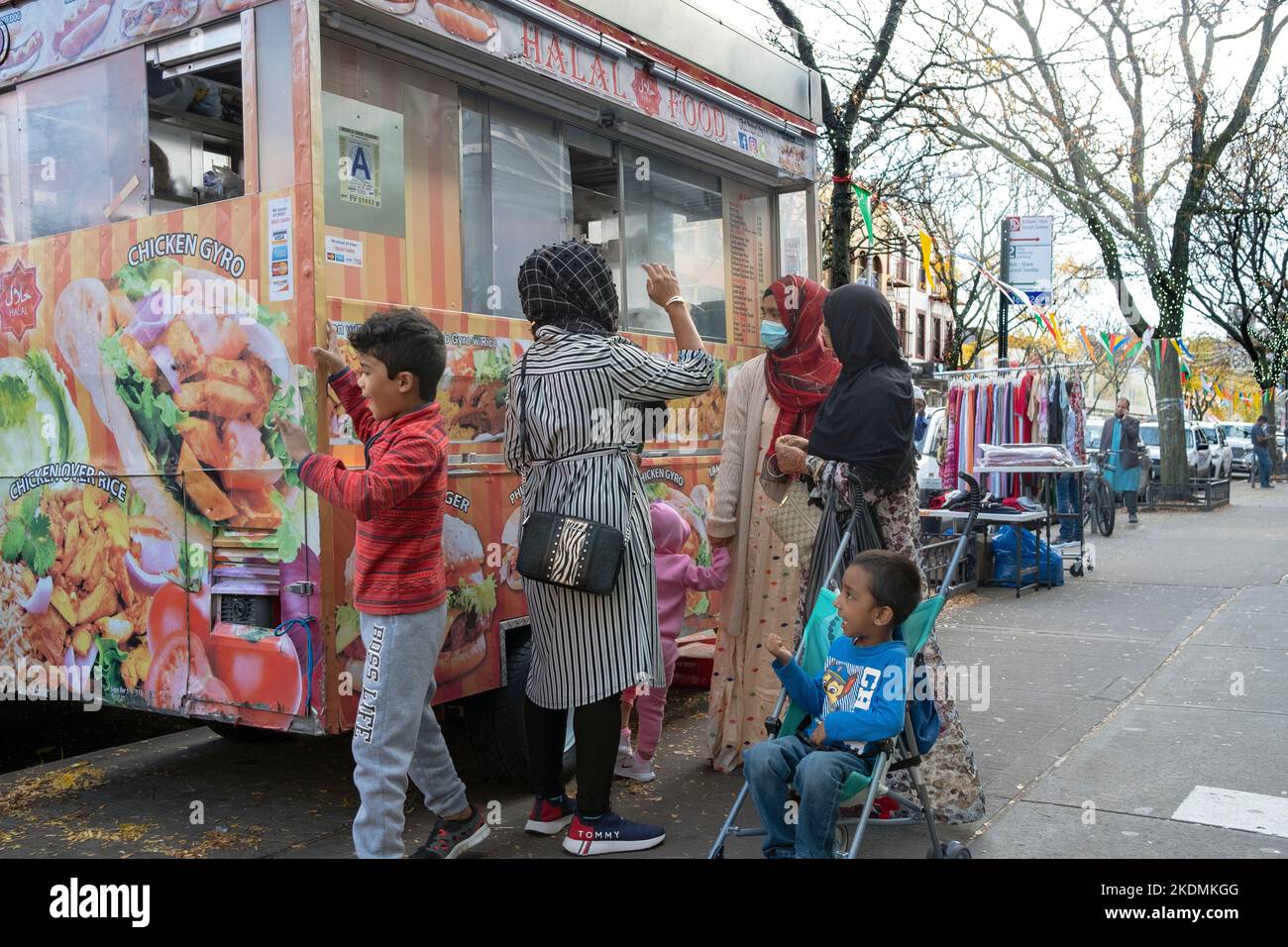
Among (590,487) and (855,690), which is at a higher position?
(590,487)

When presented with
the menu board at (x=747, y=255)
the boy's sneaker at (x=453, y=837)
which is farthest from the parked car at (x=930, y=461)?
the boy's sneaker at (x=453, y=837)

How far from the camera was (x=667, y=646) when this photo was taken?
4.93 metres

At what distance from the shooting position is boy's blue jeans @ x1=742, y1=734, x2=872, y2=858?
3.21 m

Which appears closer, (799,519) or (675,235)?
(799,519)

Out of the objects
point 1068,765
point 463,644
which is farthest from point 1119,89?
point 463,644

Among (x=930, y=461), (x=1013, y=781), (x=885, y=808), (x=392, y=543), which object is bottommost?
(x=1013, y=781)

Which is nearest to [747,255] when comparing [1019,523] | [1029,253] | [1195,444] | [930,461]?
[1019,523]

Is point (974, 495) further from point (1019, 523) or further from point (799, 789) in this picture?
point (1019, 523)

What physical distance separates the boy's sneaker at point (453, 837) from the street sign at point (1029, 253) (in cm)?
1053

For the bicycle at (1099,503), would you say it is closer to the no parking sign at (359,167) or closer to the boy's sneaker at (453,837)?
the no parking sign at (359,167)

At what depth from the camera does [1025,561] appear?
35.2 feet

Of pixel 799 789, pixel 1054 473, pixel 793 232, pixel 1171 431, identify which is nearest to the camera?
pixel 799 789

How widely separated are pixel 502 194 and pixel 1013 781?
10.9ft
